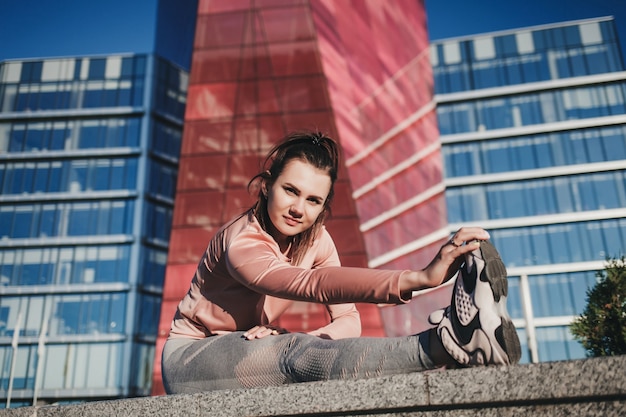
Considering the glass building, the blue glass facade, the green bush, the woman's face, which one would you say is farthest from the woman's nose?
the blue glass facade

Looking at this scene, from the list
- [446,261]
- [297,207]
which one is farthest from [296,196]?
[446,261]

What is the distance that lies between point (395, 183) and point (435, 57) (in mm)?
16844

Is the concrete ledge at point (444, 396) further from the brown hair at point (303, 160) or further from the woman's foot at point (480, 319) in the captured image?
the brown hair at point (303, 160)

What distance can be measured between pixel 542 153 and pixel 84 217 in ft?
89.7

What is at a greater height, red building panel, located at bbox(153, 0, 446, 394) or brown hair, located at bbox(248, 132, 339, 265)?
red building panel, located at bbox(153, 0, 446, 394)

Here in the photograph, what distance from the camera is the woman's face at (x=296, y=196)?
2.87 meters

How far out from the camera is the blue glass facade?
124 feet

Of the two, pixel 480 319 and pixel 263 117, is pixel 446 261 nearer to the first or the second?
pixel 480 319

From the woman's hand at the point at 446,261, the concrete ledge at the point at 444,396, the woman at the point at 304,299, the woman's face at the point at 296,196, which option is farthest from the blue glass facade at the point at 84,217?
the woman's hand at the point at 446,261

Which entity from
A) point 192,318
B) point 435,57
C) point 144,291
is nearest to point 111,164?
point 144,291

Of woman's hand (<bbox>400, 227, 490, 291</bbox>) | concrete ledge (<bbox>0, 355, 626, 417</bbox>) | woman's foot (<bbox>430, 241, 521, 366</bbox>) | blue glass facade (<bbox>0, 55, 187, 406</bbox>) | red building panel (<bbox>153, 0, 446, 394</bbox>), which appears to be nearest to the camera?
concrete ledge (<bbox>0, 355, 626, 417</bbox>)

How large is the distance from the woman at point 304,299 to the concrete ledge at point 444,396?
Answer: 14 cm

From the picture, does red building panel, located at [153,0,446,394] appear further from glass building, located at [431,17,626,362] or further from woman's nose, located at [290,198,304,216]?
glass building, located at [431,17,626,362]

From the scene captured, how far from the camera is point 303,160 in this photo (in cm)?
291
